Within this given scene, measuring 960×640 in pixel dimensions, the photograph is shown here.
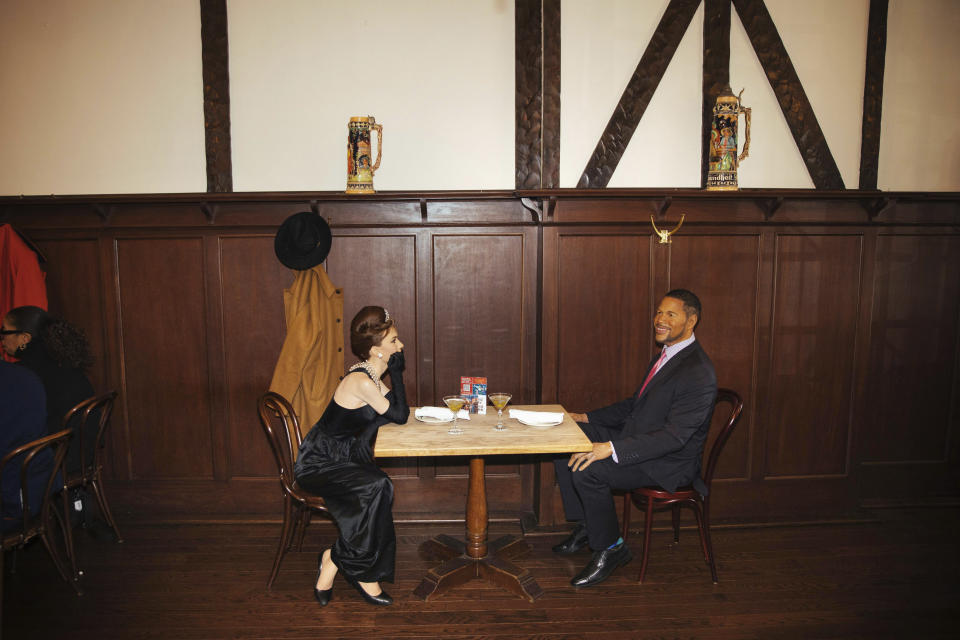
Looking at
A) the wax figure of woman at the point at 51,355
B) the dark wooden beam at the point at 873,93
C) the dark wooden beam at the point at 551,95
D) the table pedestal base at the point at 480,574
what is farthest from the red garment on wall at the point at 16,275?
the dark wooden beam at the point at 873,93

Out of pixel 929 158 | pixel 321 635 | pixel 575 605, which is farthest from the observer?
pixel 929 158

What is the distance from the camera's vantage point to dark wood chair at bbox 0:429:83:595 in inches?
106

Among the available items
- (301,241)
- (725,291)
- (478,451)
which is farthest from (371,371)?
(725,291)

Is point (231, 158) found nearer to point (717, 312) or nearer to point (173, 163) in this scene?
point (173, 163)

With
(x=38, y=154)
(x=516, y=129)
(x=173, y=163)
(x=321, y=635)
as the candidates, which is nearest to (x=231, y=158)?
(x=173, y=163)

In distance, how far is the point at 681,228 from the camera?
3.73 meters

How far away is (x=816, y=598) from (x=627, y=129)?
288cm

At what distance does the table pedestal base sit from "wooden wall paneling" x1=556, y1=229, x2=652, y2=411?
1.06m

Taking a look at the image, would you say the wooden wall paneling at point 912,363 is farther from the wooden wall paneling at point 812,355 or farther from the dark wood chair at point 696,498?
the dark wood chair at point 696,498

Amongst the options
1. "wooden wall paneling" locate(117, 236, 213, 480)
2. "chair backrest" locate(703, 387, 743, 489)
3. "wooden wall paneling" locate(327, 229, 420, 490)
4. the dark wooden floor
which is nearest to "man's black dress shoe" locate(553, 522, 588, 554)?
the dark wooden floor

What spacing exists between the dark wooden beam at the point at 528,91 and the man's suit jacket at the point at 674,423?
4.93 ft

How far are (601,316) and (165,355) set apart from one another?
2839mm

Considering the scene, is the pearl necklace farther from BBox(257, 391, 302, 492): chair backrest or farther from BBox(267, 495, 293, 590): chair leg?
BBox(267, 495, 293, 590): chair leg

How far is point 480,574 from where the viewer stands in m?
3.21
